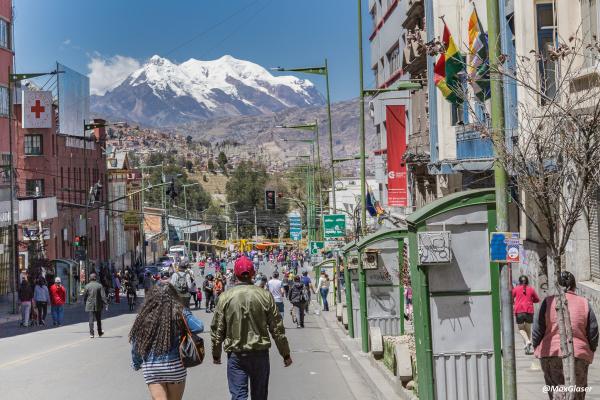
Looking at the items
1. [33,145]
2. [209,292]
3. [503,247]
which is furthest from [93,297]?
[33,145]

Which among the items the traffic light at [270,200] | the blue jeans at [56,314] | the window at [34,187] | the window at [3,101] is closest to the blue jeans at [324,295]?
the blue jeans at [56,314]

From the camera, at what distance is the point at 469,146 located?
25188mm

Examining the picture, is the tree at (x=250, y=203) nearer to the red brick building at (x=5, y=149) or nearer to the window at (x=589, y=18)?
the red brick building at (x=5, y=149)

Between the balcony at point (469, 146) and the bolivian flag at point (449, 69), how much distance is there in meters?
1.41

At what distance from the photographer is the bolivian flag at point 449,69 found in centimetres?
1900

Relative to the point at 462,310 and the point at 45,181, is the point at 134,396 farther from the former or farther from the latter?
the point at 45,181

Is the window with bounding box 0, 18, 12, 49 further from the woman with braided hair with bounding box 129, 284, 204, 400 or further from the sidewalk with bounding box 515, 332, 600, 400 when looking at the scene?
the woman with braided hair with bounding box 129, 284, 204, 400

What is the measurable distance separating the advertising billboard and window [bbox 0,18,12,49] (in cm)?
1039

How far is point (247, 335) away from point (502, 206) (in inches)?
118

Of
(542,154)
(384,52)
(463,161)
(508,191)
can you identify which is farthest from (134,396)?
(384,52)

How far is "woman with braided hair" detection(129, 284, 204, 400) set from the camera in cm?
876

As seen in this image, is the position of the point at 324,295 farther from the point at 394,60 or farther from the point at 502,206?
the point at 502,206

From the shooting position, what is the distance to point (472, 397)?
11469 mm

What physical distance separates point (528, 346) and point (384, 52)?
3986 centimetres
